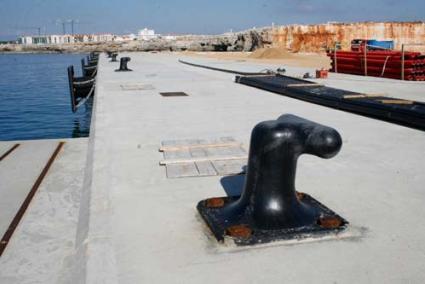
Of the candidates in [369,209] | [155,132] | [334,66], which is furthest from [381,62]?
[369,209]

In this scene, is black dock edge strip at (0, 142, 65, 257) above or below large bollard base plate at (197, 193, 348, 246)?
below

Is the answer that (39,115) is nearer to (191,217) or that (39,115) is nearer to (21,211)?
(21,211)

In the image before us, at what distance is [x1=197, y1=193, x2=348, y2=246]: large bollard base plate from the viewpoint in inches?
114

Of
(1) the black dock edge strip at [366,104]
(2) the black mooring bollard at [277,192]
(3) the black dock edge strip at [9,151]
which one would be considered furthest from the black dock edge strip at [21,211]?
(1) the black dock edge strip at [366,104]

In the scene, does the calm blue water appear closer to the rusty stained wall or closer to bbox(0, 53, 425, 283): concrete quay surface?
bbox(0, 53, 425, 283): concrete quay surface

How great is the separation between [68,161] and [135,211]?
4.98m

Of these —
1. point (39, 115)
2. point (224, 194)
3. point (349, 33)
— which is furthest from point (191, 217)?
point (349, 33)

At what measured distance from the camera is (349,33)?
64.6m

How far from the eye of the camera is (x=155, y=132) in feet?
21.1

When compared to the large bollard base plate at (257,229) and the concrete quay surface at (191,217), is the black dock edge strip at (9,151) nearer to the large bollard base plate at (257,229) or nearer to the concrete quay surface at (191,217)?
the concrete quay surface at (191,217)

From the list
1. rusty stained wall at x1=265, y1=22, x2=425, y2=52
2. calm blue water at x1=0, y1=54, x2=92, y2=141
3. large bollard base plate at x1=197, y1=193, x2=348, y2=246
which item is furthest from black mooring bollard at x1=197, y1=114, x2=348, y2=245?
rusty stained wall at x1=265, y1=22, x2=425, y2=52

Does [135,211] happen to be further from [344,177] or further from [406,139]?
[406,139]

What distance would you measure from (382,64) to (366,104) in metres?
11.0

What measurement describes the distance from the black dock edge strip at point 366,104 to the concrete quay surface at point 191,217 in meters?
0.23
